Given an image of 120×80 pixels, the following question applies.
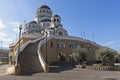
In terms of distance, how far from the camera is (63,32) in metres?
61.7

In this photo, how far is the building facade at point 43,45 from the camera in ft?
76.8

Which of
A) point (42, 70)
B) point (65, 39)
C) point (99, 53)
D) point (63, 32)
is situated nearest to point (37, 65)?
point (42, 70)

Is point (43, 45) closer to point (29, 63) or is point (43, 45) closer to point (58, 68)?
point (58, 68)

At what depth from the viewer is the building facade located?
2342 centimetres

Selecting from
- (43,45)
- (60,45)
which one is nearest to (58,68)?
(43,45)

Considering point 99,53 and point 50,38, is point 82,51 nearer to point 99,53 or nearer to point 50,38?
point 99,53

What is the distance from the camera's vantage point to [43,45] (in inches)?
1369

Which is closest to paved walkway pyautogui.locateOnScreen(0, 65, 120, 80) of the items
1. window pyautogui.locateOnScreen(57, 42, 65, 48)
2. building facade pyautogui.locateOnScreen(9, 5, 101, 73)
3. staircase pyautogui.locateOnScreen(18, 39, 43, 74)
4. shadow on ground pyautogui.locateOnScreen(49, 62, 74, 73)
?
staircase pyautogui.locateOnScreen(18, 39, 43, 74)

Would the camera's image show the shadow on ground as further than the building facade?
No

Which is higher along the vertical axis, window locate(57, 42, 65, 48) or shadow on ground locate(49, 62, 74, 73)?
window locate(57, 42, 65, 48)

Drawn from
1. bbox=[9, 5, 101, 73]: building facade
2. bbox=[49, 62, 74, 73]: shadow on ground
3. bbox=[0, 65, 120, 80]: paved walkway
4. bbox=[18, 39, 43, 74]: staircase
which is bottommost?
bbox=[0, 65, 120, 80]: paved walkway

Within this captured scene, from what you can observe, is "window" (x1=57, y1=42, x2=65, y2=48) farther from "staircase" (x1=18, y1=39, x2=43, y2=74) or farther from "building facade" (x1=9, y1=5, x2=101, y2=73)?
"staircase" (x1=18, y1=39, x2=43, y2=74)

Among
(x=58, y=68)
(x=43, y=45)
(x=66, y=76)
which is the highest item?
(x=43, y=45)

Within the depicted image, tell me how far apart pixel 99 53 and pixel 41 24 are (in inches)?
1887
